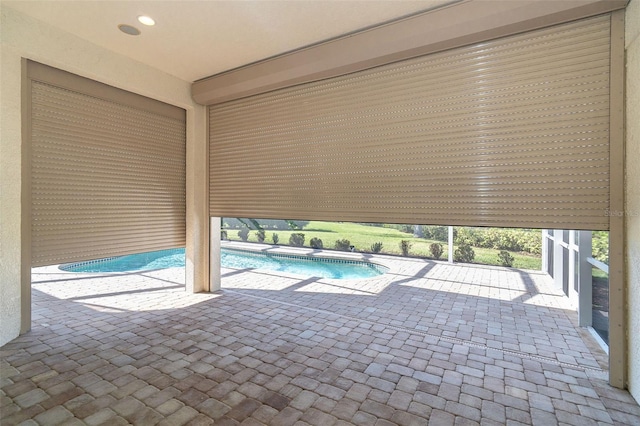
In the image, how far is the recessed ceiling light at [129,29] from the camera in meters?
3.89

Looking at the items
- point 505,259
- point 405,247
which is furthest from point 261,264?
point 505,259

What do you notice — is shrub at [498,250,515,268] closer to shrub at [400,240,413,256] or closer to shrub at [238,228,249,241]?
shrub at [400,240,413,256]

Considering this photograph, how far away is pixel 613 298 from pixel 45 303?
772 cm

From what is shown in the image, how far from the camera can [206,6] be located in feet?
11.5

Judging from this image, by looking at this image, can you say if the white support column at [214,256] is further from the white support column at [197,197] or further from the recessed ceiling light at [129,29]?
the recessed ceiling light at [129,29]

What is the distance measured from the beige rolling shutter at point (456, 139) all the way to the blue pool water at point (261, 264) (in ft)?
21.1

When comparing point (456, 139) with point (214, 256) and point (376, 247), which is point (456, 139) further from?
point (376, 247)

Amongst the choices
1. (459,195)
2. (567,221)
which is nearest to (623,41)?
(567,221)

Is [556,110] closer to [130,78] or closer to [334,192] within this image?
[334,192]

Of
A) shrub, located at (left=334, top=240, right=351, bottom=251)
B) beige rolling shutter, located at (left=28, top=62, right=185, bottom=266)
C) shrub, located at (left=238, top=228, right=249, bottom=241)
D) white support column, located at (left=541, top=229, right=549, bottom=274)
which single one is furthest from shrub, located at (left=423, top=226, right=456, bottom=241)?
beige rolling shutter, located at (left=28, top=62, right=185, bottom=266)

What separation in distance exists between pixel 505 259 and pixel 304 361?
11.2 meters

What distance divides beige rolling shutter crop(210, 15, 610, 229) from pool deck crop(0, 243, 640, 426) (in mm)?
1549

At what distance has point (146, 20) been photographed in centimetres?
375

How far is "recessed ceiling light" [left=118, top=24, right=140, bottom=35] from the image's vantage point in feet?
12.8
